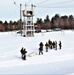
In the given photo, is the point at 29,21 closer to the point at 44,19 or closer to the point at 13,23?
the point at 13,23

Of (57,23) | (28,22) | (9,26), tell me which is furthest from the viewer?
(57,23)

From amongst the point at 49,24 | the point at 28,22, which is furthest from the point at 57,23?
the point at 28,22

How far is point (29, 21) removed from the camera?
228 feet

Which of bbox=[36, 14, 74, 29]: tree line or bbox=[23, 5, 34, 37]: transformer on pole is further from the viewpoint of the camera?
bbox=[36, 14, 74, 29]: tree line

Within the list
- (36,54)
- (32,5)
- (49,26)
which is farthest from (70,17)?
(36,54)

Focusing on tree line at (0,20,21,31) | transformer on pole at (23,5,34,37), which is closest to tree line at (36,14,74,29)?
tree line at (0,20,21,31)

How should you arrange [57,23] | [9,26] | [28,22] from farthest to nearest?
[57,23], [9,26], [28,22]

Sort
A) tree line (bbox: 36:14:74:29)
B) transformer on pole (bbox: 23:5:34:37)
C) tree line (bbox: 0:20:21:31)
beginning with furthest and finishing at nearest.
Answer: tree line (bbox: 36:14:74:29)
tree line (bbox: 0:20:21:31)
transformer on pole (bbox: 23:5:34:37)

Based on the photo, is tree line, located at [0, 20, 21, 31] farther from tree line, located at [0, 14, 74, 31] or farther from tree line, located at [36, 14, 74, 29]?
tree line, located at [36, 14, 74, 29]

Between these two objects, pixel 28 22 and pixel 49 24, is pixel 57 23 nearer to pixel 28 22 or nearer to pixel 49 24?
pixel 49 24

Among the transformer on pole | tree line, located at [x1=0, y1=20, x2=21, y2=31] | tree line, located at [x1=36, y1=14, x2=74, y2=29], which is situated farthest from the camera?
tree line, located at [x1=36, y1=14, x2=74, y2=29]

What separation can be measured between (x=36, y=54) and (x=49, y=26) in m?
→ 124

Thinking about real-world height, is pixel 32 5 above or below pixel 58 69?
above

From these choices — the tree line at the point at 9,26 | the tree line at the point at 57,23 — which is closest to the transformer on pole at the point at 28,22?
the tree line at the point at 9,26
